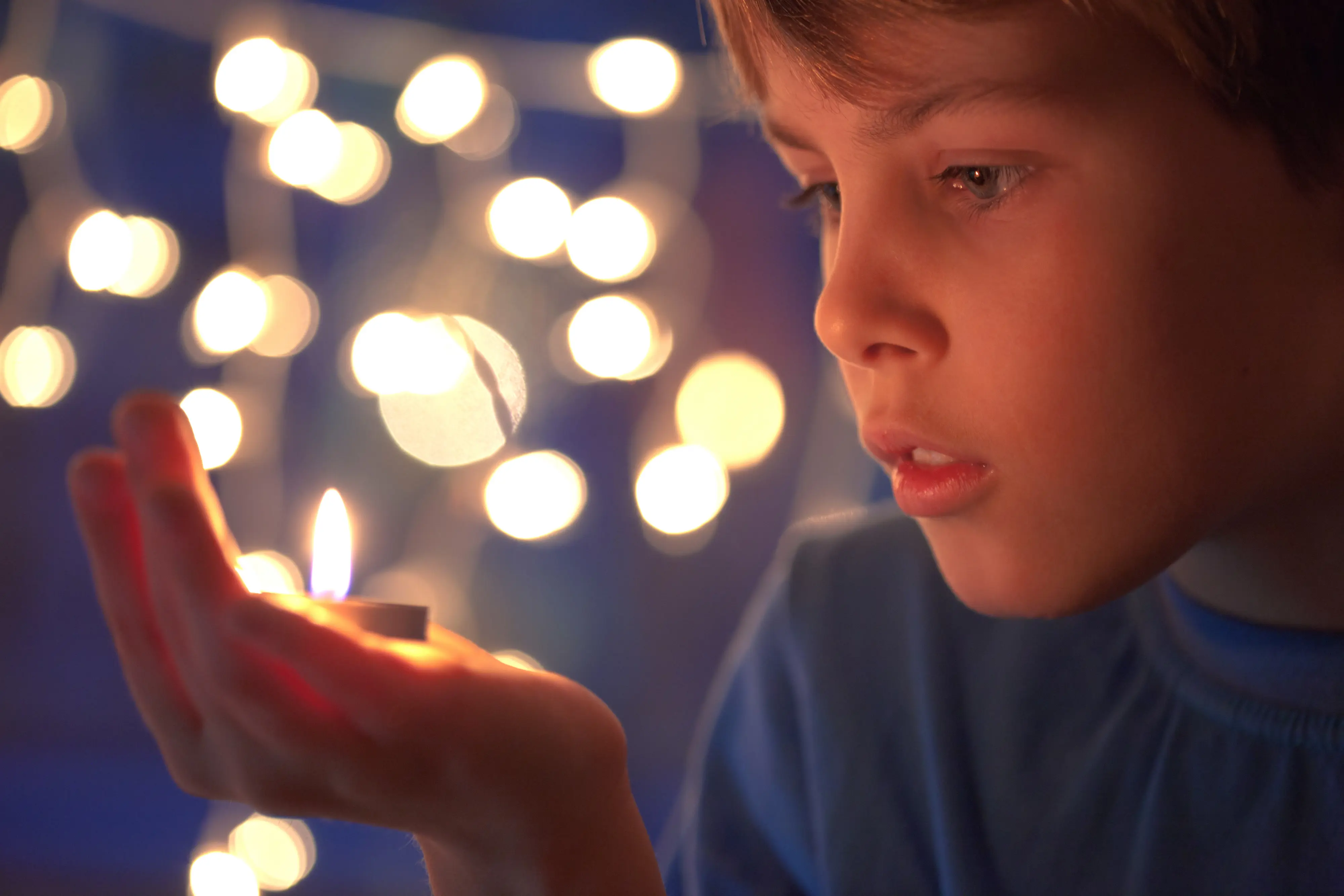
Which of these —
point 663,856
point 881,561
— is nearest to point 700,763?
point 881,561

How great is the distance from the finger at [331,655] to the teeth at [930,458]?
304 mm

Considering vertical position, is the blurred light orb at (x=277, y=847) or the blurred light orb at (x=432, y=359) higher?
the blurred light orb at (x=432, y=359)

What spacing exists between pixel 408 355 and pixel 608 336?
0.36 m

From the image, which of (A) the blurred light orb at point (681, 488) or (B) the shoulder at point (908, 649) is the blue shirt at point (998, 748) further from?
(A) the blurred light orb at point (681, 488)

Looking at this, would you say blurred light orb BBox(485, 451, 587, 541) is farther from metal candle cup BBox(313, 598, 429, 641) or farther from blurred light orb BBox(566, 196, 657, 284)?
metal candle cup BBox(313, 598, 429, 641)

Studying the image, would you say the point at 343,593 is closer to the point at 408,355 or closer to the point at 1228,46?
the point at 1228,46

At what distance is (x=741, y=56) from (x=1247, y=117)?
11.7 inches

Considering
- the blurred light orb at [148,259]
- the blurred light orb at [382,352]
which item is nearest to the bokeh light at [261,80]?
the blurred light orb at [148,259]

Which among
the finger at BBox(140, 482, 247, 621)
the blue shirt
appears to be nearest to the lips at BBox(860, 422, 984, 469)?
the blue shirt

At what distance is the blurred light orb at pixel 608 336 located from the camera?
175 centimetres

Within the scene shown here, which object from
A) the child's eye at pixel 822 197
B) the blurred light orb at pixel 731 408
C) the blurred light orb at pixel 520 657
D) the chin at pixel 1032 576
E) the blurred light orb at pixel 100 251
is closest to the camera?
the chin at pixel 1032 576

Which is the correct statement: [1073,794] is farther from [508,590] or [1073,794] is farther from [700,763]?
[508,590]

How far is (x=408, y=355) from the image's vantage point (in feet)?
5.25

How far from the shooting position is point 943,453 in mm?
533
